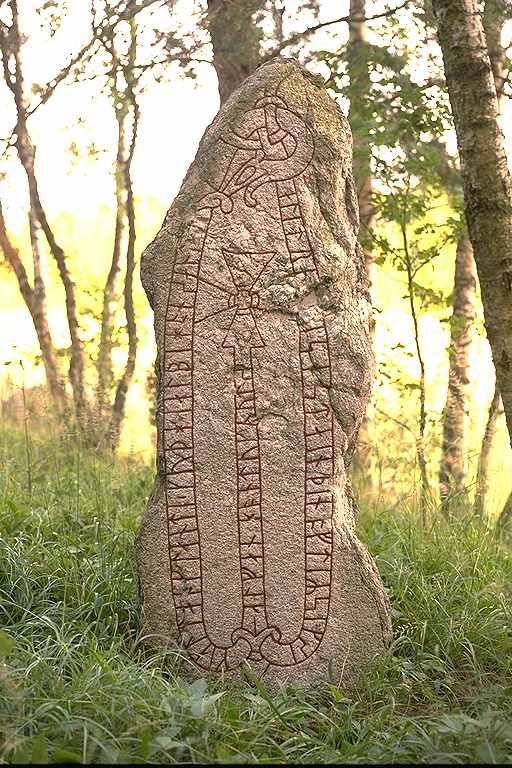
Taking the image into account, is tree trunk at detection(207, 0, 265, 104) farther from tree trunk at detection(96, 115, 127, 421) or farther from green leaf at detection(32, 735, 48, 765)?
green leaf at detection(32, 735, 48, 765)

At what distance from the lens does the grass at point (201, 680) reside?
9.57 feet

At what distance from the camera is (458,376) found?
644 cm

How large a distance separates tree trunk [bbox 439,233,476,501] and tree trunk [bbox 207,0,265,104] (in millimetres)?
1764

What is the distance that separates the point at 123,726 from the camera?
2951 mm

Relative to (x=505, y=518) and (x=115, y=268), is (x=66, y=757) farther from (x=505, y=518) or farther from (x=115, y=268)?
(x=115, y=268)

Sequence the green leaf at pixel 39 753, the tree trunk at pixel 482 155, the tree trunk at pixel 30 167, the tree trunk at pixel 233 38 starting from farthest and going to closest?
1. the tree trunk at pixel 30 167
2. the tree trunk at pixel 233 38
3. the tree trunk at pixel 482 155
4. the green leaf at pixel 39 753

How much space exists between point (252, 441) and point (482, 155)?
175 centimetres

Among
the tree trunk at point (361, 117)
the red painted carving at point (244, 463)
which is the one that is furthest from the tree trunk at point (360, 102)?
the red painted carving at point (244, 463)

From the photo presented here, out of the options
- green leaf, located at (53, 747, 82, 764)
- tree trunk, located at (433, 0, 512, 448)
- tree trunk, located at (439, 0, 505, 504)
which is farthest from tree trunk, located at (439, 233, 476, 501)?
green leaf, located at (53, 747, 82, 764)

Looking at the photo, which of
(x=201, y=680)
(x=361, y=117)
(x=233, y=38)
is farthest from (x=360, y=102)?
(x=201, y=680)

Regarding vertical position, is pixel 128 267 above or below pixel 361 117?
below

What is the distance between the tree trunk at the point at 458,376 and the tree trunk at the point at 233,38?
1.76m

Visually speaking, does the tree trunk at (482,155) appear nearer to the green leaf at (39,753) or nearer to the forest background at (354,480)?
the forest background at (354,480)

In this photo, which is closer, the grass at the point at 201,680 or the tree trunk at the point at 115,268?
the grass at the point at 201,680
